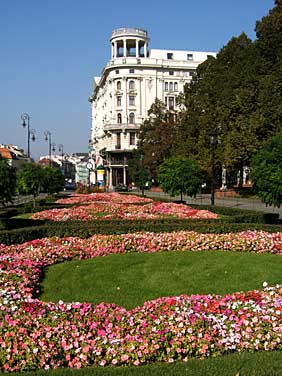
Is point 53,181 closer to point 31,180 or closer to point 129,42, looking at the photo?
point 31,180

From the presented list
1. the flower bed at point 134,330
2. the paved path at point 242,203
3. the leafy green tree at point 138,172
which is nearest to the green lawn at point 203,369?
the flower bed at point 134,330

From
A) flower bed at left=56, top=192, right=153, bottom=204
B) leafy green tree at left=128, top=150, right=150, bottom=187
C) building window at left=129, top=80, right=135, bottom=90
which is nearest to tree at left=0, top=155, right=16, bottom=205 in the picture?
flower bed at left=56, top=192, right=153, bottom=204

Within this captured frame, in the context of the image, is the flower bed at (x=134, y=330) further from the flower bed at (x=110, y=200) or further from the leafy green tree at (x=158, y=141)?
the leafy green tree at (x=158, y=141)

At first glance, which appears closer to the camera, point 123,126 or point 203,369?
point 203,369

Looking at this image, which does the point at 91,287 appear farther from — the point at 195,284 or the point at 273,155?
the point at 273,155

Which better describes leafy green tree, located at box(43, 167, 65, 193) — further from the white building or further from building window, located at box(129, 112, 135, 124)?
building window, located at box(129, 112, 135, 124)

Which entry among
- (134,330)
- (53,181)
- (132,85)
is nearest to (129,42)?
(132,85)

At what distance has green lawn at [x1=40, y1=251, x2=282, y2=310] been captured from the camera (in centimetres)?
874

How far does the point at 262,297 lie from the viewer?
23.8 feet

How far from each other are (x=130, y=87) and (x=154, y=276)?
86193mm

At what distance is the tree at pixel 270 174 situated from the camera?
59.8 ft

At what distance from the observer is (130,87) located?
307ft

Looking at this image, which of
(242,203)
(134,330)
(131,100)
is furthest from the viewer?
Result: (131,100)

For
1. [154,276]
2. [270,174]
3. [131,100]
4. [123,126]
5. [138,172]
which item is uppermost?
[131,100]
